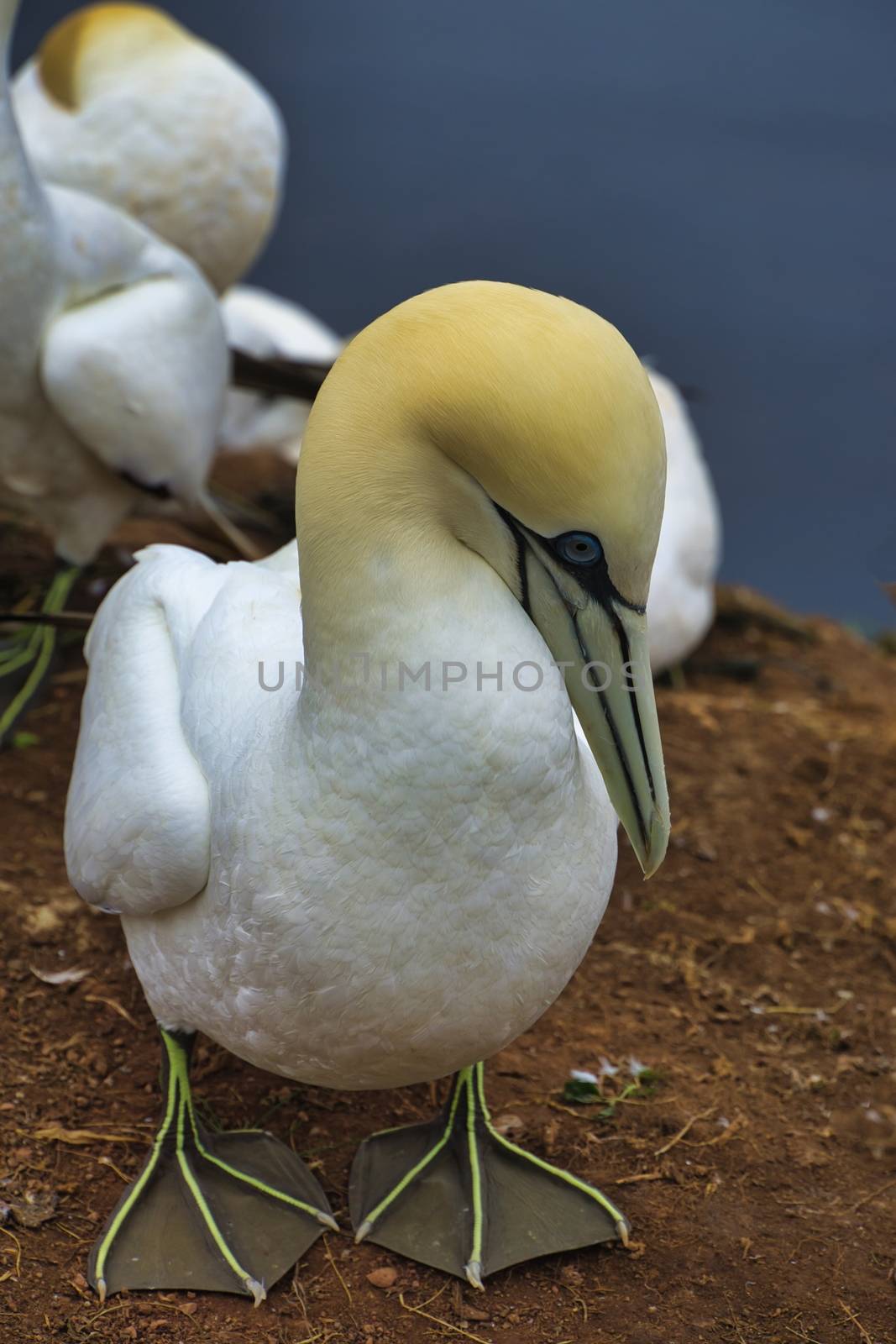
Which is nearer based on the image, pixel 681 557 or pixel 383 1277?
pixel 383 1277

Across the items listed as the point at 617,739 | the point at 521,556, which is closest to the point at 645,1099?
the point at 617,739

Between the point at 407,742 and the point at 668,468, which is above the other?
the point at 407,742

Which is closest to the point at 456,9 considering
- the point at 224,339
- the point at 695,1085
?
the point at 224,339

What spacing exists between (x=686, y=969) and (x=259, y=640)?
1462 mm

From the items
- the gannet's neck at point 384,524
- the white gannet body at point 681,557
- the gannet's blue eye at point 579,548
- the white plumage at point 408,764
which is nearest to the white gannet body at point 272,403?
the white gannet body at point 681,557

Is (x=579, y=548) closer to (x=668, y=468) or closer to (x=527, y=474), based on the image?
(x=527, y=474)

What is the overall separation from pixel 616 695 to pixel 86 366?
88.3 inches

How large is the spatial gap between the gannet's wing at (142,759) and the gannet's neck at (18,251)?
133 centimetres

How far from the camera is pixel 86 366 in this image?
3.59 m

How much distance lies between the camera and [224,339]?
4098mm

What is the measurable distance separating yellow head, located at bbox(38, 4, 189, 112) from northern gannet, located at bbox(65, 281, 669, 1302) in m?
2.90

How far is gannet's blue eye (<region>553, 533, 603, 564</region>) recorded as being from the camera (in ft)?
5.63

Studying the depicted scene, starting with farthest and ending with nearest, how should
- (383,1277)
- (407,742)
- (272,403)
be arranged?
(272,403) → (383,1277) → (407,742)

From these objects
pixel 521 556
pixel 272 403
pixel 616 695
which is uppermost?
pixel 521 556
